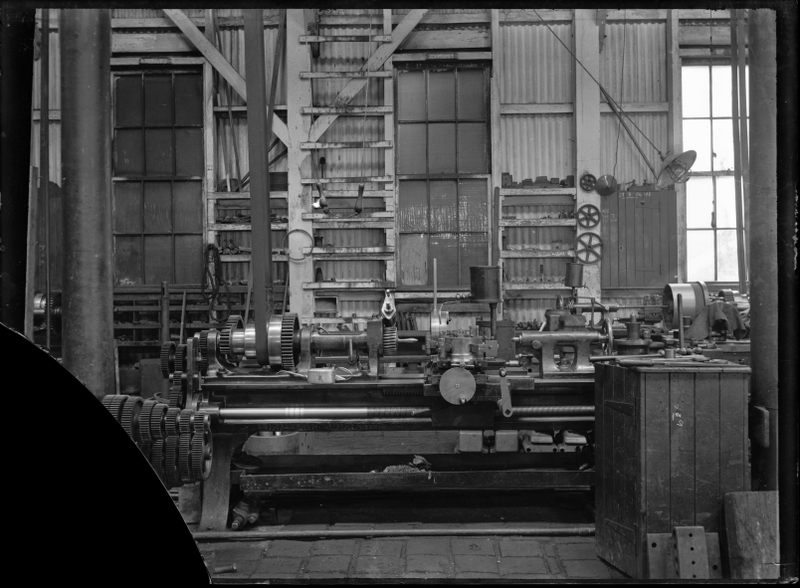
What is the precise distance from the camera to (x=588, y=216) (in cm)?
756

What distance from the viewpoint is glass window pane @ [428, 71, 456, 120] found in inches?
305

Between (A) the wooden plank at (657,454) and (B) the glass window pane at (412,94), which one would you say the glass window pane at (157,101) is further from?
(A) the wooden plank at (657,454)

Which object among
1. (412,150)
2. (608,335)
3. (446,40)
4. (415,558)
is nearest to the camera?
(415,558)

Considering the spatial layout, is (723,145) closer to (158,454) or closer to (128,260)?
(158,454)

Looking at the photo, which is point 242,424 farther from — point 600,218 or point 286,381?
point 600,218

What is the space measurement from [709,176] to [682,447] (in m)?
6.19

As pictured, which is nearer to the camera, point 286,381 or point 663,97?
point 286,381

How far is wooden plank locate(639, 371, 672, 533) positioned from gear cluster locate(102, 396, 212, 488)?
228 cm

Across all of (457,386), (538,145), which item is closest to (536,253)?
(538,145)

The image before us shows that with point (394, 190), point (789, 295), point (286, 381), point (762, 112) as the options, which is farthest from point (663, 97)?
point (789, 295)

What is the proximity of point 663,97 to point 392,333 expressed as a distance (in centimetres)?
584

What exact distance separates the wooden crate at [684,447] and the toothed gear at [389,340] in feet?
5.10

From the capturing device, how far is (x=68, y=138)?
10.8 ft

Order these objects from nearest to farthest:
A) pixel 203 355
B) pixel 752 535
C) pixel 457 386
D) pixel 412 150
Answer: pixel 752 535 < pixel 457 386 < pixel 203 355 < pixel 412 150
